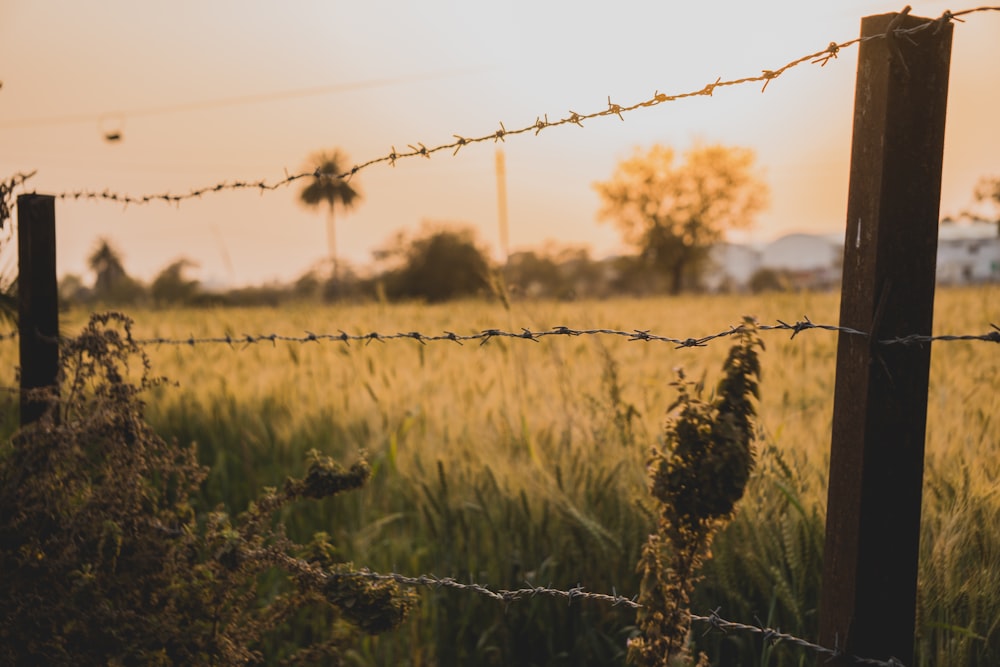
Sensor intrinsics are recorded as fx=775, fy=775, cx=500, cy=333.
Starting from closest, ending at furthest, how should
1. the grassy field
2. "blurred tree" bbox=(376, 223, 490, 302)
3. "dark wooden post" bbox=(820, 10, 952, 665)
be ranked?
"dark wooden post" bbox=(820, 10, 952, 665) → the grassy field → "blurred tree" bbox=(376, 223, 490, 302)

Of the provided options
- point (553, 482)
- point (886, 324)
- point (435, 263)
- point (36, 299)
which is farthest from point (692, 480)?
point (435, 263)

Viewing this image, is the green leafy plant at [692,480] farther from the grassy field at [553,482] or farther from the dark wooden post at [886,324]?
the grassy field at [553,482]

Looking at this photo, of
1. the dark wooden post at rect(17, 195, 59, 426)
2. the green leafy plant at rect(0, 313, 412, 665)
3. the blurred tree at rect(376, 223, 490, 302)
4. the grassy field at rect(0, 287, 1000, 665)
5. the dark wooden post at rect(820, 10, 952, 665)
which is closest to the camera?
the dark wooden post at rect(820, 10, 952, 665)

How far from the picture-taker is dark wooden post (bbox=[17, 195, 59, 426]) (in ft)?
8.39

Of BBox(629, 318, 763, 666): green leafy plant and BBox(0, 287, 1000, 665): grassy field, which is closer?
BBox(629, 318, 763, 666): green leafy plant

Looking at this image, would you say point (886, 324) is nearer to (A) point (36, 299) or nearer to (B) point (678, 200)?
(A) point (36, 299)

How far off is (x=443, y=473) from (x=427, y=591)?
18.2 inches

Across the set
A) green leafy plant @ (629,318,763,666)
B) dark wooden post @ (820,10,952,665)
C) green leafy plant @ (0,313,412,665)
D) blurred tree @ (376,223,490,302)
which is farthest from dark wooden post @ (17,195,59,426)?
blurred tree @ (376,223,490,302)

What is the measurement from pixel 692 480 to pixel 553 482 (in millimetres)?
1368

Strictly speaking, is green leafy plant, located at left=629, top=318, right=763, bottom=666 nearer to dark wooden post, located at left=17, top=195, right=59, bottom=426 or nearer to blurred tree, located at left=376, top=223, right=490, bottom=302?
dark wooden post, located at left=17, top=195, right=59, bottom=426

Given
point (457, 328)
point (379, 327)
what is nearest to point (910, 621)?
point (379, 327)

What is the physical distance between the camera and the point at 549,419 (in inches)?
128

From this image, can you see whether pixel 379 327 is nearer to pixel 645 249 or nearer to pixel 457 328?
pixel 457 328

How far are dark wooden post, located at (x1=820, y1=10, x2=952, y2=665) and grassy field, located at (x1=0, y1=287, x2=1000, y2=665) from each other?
0.63m
